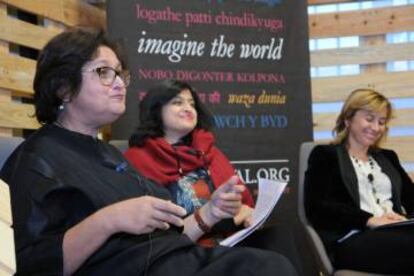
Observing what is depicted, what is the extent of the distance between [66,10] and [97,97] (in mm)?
1639

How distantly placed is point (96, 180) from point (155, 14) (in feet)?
5.65

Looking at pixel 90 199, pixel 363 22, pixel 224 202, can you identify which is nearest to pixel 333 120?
pixel 363 22

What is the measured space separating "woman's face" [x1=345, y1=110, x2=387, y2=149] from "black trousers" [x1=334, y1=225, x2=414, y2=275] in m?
0.52

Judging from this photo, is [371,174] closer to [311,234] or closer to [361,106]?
[361,106]

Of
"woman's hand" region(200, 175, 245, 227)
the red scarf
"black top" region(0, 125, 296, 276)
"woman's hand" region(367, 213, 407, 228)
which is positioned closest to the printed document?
"woman's hand" region(200, 175, 245, 227)

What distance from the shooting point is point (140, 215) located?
4.24ft

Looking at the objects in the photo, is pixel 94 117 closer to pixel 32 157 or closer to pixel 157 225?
pixel 32 157

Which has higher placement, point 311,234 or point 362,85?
point 362,85

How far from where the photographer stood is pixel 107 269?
1396 millimetres

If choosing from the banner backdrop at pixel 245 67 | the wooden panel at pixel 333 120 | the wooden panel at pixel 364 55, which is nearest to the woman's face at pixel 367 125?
the banner backdrop at pixel 245 67

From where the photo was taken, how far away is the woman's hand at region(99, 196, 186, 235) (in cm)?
129

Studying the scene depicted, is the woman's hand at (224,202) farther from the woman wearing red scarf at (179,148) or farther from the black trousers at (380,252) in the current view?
the black trousers at (380,252)

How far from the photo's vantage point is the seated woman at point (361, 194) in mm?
2248

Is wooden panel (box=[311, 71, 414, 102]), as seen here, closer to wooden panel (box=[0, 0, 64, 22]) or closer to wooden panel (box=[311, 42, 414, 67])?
wooden panel (box=[311, 42, 414, 67])
